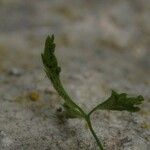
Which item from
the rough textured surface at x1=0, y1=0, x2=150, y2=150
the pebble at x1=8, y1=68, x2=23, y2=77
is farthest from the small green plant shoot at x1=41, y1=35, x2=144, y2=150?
the pebble at x1=8, y1=68, x2=23, y2=77

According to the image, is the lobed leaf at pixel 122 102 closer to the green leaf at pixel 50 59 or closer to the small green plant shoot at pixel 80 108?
the small green plant shoot at pixel 80 108

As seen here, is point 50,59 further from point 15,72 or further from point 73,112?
point 15,72

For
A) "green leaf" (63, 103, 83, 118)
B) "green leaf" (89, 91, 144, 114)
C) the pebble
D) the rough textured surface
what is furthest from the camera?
the pebble

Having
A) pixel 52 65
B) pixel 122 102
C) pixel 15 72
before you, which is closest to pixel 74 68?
pixel 15 72

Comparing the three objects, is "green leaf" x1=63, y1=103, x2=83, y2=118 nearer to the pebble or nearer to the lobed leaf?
the lobed leaf

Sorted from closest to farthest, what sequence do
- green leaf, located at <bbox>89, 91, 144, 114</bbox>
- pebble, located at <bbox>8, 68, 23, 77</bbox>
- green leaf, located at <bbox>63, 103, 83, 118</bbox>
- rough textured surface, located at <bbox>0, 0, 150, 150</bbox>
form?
green leaf, located at <bbox>89, 91, 144, 114</bbox>, green leaf, located at <bbox>63, 103, 83, 118</bbox>, rough textured surface, located at <bbox>0, 0, 150, 150</bbox>, pebble, located at <bbox>8, 68, 23, 77</bbox>

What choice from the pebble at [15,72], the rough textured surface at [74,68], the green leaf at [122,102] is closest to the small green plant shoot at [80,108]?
the green leaf at [122,102]

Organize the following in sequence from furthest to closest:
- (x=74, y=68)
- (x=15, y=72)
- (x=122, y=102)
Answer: (x=74, y=68) < (x=15, y=72) < (x=122, y=102)

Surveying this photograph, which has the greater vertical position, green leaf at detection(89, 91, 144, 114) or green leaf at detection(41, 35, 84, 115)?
green leaf at detection(41, 35, 84, 115)
